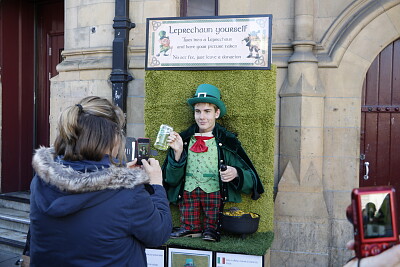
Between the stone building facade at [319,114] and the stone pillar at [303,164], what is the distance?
1 centimetres

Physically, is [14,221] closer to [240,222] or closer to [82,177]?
[240,222]

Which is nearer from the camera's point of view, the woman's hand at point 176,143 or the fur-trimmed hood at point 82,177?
the fur-trimmed hood at point 82,177

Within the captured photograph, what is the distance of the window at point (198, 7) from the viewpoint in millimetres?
4867

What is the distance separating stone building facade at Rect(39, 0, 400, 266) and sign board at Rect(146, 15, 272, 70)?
3.58 feet

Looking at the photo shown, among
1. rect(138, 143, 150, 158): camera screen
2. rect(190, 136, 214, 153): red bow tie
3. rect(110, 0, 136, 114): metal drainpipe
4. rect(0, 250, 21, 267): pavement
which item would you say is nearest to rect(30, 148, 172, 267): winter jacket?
rect(138, 143, 150, 158): camera screen

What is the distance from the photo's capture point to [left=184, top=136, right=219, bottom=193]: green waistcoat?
328 centimetres

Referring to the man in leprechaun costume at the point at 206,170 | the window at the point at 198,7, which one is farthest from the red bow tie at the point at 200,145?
the window at the point at 198,7

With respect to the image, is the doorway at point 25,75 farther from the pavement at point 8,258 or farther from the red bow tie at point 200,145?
the red bow tie at point 200,145

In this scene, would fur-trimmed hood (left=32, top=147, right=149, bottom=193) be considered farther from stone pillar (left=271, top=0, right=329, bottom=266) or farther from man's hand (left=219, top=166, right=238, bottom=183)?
stone pillar (left=271, top=0, right=329, bottom=266)

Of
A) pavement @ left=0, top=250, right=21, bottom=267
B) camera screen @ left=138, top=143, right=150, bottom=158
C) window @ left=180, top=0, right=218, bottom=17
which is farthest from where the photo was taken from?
window @ left=180, top=0, right=218, bottom=17

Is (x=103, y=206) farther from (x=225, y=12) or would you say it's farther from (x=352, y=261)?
(x=225, y=12)

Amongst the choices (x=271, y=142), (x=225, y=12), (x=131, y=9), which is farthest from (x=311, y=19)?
(x=131, y=9)

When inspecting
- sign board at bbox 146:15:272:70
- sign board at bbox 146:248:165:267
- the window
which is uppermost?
the window

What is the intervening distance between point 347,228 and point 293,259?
0.70 meters
